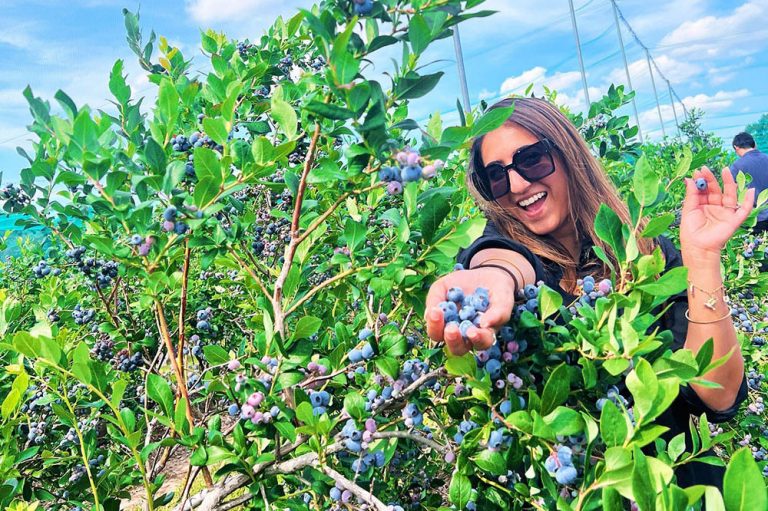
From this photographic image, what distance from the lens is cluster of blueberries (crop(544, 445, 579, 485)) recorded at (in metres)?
0.71

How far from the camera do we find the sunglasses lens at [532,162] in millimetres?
1453

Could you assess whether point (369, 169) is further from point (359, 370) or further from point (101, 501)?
point (101, 501)

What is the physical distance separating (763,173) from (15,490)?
6693 mm

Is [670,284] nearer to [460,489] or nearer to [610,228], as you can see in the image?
[610,228]

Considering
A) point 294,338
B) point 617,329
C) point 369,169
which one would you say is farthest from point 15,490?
point 617,329

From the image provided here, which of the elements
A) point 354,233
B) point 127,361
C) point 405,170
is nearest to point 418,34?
point 405,170

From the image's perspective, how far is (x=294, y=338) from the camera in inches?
37.8

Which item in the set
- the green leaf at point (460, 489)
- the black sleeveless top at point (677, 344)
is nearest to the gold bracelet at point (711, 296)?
the black sleeveless top at point (677, 344)

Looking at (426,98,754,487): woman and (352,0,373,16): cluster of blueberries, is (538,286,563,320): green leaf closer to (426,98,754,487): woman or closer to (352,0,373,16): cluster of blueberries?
(426,98,754,487): woman

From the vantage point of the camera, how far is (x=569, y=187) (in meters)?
1.55

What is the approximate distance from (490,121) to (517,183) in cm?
67

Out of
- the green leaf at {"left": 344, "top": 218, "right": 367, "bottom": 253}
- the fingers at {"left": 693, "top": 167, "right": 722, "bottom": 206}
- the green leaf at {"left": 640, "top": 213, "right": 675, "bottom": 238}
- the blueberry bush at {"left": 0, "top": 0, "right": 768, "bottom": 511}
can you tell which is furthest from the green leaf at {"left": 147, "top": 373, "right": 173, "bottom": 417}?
the fingers at {"left": 693, "top": 167, "right": 722, "bottom": 206}

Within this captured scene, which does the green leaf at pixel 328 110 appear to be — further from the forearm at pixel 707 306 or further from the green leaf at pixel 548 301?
the forearm at pixel 707 306

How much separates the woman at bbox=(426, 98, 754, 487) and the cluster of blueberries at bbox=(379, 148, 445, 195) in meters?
0.18
